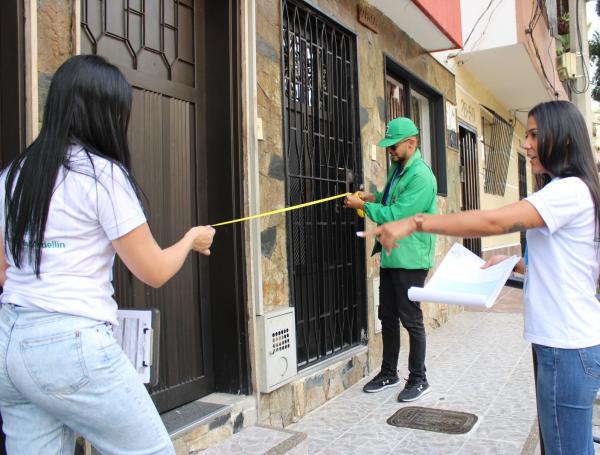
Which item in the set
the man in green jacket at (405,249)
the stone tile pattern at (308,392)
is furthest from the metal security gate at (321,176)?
the man in green jacket at (405,249)

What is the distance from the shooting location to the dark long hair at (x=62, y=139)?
1513mm

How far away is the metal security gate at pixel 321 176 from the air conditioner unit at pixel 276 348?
299 millimetres

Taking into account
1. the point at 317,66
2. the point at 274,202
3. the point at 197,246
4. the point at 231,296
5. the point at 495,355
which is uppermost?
the point at 317,66

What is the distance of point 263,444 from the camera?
2.99 m

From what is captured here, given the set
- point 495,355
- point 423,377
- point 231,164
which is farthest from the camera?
point 495,355

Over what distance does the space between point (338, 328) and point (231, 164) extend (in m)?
1.89

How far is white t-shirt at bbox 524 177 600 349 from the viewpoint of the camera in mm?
1849

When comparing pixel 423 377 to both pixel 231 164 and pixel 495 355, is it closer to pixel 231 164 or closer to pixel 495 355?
pixel 495 355

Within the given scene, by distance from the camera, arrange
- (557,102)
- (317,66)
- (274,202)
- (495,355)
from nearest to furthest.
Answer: (557,102) < (274,202) < (317,66) < (495,355)

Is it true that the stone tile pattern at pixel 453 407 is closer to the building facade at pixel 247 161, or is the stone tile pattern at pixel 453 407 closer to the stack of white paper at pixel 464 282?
the building facade at pixel 247 161

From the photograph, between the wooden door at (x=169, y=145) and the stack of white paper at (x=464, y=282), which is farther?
the wooden door at (x=169, y=145)

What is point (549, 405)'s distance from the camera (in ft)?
6.38

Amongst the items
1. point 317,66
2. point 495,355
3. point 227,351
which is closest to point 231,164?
point 227,351

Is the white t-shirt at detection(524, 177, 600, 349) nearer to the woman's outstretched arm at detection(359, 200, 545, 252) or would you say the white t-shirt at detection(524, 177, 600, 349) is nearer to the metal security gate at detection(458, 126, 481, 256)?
the woman's outstretched arm at detection(359, 200, 545, 252)
